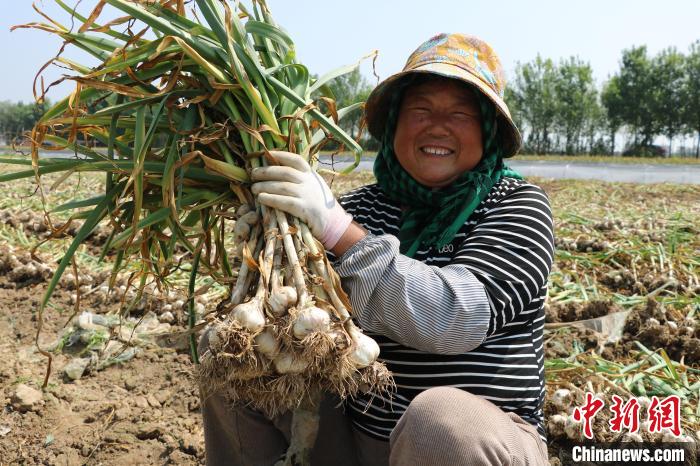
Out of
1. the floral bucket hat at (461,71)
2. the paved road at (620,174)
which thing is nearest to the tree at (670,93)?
the paved road at (620,174)

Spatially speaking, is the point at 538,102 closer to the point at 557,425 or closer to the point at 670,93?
the point at 670,93

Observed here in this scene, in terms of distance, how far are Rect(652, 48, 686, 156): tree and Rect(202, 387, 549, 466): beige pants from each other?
30.0 meters

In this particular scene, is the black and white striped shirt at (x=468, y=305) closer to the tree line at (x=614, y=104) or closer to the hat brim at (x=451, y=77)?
the hat brim at (x=451, y=77)

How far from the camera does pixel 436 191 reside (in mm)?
1427

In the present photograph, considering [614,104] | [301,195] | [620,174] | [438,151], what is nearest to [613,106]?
[614,104]

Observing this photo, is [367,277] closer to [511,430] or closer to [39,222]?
[511,430]

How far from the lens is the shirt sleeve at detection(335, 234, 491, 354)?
113 centimetres

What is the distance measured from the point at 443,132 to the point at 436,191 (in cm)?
14

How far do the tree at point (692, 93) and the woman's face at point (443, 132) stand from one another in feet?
97.8

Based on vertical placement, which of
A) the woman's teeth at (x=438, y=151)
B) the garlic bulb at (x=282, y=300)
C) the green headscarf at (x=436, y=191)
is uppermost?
the woman's teeth at (x=438, y=151)

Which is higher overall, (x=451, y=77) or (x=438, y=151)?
(x=451, y=77)

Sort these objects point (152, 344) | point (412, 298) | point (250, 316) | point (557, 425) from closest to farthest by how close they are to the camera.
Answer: point (250, 316) < point (412, 298) < point (557, 425) < point (152, 344)

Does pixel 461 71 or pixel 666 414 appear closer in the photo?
pixel 461 71

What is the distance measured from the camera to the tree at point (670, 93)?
1078 inches
